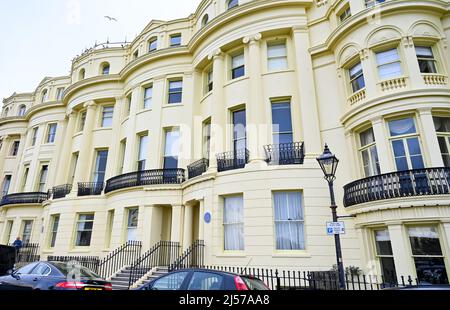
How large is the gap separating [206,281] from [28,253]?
67.1 feet

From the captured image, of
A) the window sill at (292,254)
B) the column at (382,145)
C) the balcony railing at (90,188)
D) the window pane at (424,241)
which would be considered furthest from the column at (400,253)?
the balcony railing at (90,188)

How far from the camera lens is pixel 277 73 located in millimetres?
13383

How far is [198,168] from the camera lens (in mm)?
14102

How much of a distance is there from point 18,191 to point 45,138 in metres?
5.17

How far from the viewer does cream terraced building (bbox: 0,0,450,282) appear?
955 centimetres

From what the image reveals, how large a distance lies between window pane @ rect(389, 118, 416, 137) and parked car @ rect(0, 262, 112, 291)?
10.9 meters

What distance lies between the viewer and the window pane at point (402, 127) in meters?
10.0

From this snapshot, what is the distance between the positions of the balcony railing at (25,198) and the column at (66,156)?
246cm

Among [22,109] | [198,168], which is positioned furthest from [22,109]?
[198,168]

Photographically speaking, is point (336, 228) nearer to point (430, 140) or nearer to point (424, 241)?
point (424, 241)

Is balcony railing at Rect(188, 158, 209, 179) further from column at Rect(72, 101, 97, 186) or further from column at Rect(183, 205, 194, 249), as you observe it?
column at Rect(72, 101, 97, 186)

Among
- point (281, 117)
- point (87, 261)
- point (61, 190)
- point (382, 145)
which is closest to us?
point (382, 145)

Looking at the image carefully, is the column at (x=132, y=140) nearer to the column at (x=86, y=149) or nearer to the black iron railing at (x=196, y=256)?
the column at (x=86, y=149)

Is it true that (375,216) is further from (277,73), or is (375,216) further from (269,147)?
(277,73)
